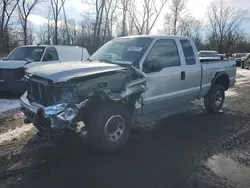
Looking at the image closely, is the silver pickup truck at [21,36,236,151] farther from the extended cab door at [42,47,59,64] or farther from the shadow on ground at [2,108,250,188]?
the extended cab door at [42,47,59,64]

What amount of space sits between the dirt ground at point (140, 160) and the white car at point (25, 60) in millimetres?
3517

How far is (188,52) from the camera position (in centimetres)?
663

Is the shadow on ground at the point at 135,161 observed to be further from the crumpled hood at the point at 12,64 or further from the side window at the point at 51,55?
the side window at the point at 51,55

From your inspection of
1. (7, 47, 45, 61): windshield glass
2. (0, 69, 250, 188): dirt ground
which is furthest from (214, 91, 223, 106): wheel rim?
(7, 47, 45, 61): windshield glass

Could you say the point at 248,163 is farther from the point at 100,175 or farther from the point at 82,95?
the point at 82,95

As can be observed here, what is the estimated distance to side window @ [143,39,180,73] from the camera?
5.42 metres

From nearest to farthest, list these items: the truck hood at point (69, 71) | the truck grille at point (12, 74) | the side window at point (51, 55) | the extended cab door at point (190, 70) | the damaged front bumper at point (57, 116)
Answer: the damaged front bumper at point (57, 116)
the truck hood at point (69, 71)
the extended cab door at point (190, 70)
the truck grille at point (12, 74)
the side window at point (51, 55)

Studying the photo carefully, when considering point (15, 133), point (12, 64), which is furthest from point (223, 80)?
point (12, 64)

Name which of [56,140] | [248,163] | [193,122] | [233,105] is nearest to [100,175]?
[56,140]

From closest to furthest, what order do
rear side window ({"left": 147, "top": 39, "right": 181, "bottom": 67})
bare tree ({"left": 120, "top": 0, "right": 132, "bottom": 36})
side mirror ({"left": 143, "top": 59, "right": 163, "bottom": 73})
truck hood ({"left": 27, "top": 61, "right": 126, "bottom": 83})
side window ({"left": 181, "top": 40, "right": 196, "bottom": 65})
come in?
truck hood ({"left": 27, "top": 61, "right": 126, "bottom": 83}) → side mirror ({"left": 143, "top": 59, "right": 163, "bottom": 73}) → rear side window ({"left": 147, "top": 39, "right": 181, "bottom": 67}) → side window ({"left": 181, "top": 40, "right": 196, "bottom": 65}) → bare tree ({"left": 120, "top": 0, "right": 132, "bottom": 36})

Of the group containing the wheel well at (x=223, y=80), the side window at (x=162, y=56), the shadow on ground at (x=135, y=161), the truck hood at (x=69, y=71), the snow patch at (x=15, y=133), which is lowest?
the shadow on ground at (x=135, y=161)

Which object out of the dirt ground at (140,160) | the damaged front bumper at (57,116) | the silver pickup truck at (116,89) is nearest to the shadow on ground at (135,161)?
the dirt ground at (140,160)

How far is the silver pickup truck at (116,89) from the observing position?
170 inches

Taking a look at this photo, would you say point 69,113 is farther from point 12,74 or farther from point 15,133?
point 12,74
